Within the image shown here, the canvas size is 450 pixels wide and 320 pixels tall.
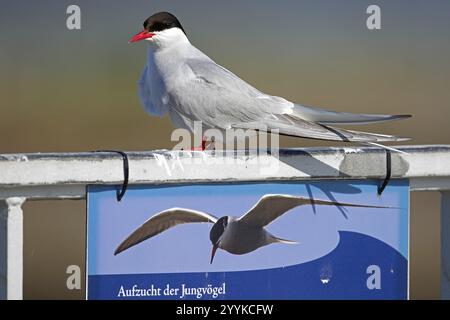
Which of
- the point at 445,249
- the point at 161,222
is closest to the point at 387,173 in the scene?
the point at 445,249

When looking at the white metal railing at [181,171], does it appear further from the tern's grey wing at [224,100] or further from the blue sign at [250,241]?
the tern's grey wing at [224,100]

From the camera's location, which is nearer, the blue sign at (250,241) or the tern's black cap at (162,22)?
the blue sign at (250,241)

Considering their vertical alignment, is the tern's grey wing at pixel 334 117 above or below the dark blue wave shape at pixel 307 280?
above

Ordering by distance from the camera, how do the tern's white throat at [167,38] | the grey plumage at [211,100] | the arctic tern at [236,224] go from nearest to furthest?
the arctic tern at [236,224] → the grey plumage at [211,100] → the tern's white throat at [167,38]

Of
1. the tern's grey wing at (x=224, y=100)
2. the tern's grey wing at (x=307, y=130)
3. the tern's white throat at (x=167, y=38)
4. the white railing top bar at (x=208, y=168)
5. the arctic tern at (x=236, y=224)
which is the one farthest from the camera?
the tern's white throat at (x=167, y=38)

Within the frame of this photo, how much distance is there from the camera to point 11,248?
325 cm

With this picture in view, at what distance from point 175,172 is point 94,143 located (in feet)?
15.7

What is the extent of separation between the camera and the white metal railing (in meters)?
3.24

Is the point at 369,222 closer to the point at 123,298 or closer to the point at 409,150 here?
the point at 409,150

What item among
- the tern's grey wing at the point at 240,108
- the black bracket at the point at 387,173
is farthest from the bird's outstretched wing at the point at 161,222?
the tern's grey wing at the point at 240,108

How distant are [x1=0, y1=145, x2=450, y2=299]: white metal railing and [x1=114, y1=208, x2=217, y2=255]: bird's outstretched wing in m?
0.09

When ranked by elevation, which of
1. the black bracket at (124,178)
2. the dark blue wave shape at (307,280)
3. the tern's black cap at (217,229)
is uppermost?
the black bracket at (124,178)

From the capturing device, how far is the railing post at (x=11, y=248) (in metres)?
3.24

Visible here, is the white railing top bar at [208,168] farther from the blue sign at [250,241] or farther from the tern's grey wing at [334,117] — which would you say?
the tern's grey wing at [334,117]
